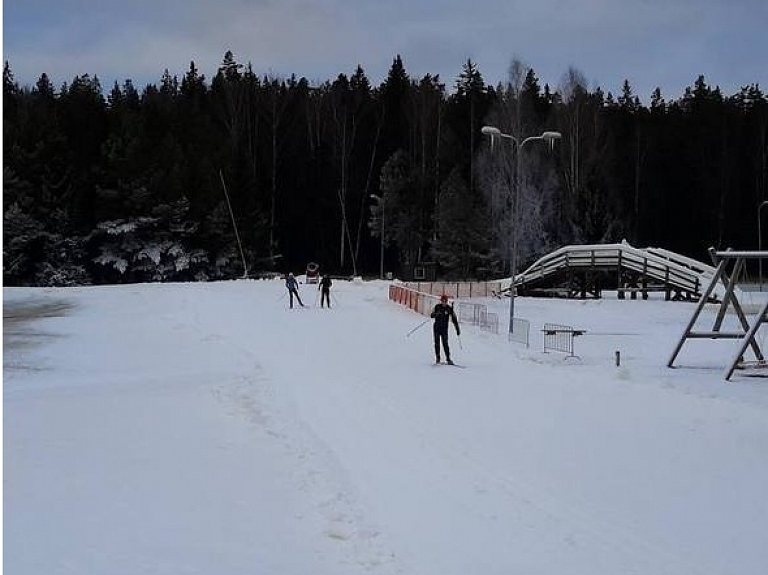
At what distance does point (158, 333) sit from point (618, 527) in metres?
22.3

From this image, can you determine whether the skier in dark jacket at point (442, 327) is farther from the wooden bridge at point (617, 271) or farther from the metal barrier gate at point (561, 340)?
the wooden bridge at point (617, 271)

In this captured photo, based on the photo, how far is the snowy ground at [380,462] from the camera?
821cm

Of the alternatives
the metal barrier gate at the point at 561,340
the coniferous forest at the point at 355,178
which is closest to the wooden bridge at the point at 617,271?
the coniferous forest at the point at 355,178

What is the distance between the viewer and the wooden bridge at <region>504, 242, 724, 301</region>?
42.7m

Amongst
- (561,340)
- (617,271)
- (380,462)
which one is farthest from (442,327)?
(617,271)

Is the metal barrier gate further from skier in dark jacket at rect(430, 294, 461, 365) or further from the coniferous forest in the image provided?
the coniferous forest

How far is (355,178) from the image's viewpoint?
77.7 metres

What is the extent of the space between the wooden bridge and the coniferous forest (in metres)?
6.76

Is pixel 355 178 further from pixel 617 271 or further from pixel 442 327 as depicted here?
pixel 442 327

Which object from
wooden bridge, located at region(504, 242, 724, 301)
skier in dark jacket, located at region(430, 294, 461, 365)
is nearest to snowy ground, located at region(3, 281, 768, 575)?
skier in dark jacket, located at region(430, 294, 461, 365)

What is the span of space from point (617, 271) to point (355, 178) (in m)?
36.5

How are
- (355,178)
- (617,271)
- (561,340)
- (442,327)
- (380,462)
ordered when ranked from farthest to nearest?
(355,178) < (617,271) < (561,340) < (442,327) < (380,462)

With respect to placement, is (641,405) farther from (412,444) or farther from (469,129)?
(469,129)

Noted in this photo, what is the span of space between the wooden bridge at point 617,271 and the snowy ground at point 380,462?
19732 millimetres
